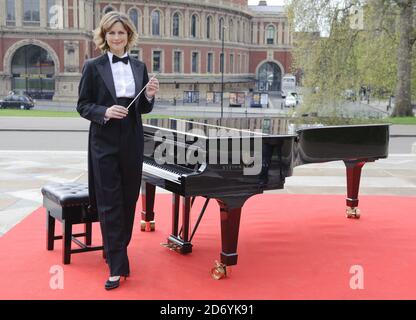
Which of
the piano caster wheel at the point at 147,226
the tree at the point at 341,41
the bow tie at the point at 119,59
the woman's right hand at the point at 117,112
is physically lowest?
the piano caster wheel at the point at 147,226

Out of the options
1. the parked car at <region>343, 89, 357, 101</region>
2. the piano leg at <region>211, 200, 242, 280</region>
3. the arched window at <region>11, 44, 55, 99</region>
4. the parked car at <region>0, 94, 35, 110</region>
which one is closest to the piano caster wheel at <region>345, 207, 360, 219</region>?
the piano leg at <region>211, 200, 242, 280</region>

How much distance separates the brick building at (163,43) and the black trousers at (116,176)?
39.5 metres

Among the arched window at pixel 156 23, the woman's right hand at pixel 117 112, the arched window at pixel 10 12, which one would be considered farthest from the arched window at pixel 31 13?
the woman's right hand at pixel 117 112

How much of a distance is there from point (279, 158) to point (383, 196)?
13.9 ft

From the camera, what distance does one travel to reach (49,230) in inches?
226

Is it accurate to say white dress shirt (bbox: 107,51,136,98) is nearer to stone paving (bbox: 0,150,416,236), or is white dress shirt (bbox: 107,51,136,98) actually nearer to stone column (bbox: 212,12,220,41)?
stone paving (bbox: 0,150,416,236)

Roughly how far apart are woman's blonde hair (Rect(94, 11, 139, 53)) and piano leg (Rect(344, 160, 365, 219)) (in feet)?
11.7

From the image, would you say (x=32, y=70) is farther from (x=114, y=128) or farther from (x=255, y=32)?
(x=114, y=128)

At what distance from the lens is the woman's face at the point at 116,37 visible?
4672mm

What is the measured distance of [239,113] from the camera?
37.0 m

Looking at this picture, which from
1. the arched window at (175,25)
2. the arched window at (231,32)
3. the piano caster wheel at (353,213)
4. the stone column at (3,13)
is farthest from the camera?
the arched window at (231,32)

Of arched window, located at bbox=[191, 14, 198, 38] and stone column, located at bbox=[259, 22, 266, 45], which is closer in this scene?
arched window, located at bbox=[191, 14, 198, 38]

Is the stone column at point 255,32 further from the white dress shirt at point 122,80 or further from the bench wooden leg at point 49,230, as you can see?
the white dress shirt at point 122,80

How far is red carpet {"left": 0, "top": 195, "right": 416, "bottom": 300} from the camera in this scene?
472 centimetres
